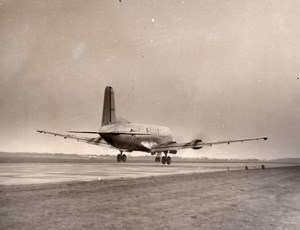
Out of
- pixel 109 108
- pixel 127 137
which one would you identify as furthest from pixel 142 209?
pixel 109 108

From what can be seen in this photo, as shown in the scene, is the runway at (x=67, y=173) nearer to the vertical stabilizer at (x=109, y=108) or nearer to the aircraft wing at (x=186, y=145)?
the aircraft wing at (x=186, y=145)

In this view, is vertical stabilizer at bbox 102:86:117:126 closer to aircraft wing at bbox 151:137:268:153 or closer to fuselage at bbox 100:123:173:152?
fuselage at bbox 100:123:173:152

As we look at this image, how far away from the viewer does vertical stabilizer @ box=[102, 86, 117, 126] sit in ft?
142

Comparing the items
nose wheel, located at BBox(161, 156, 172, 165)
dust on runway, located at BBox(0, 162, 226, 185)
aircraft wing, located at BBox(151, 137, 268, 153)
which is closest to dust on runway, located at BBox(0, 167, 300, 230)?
dust on runway, located at BBox(0, 162, 226, 185)

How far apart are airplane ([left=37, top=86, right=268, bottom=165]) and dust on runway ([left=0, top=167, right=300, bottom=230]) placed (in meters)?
24.6

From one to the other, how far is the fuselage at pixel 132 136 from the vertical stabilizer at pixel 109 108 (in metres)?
2.51

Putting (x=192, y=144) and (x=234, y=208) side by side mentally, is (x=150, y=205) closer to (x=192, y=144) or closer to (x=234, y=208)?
(x=234, y=208)

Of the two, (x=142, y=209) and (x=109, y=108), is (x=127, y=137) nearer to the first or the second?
(x=109, y=108)

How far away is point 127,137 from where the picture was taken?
1610 inches

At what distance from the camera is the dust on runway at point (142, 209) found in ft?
29.0

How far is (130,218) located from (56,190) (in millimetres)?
6266

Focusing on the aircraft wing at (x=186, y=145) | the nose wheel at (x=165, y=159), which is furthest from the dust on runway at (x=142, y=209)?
the nose wheel at (x=165, y=159)

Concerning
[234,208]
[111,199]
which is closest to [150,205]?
[111,199]

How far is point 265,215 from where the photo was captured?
10.4 metres
